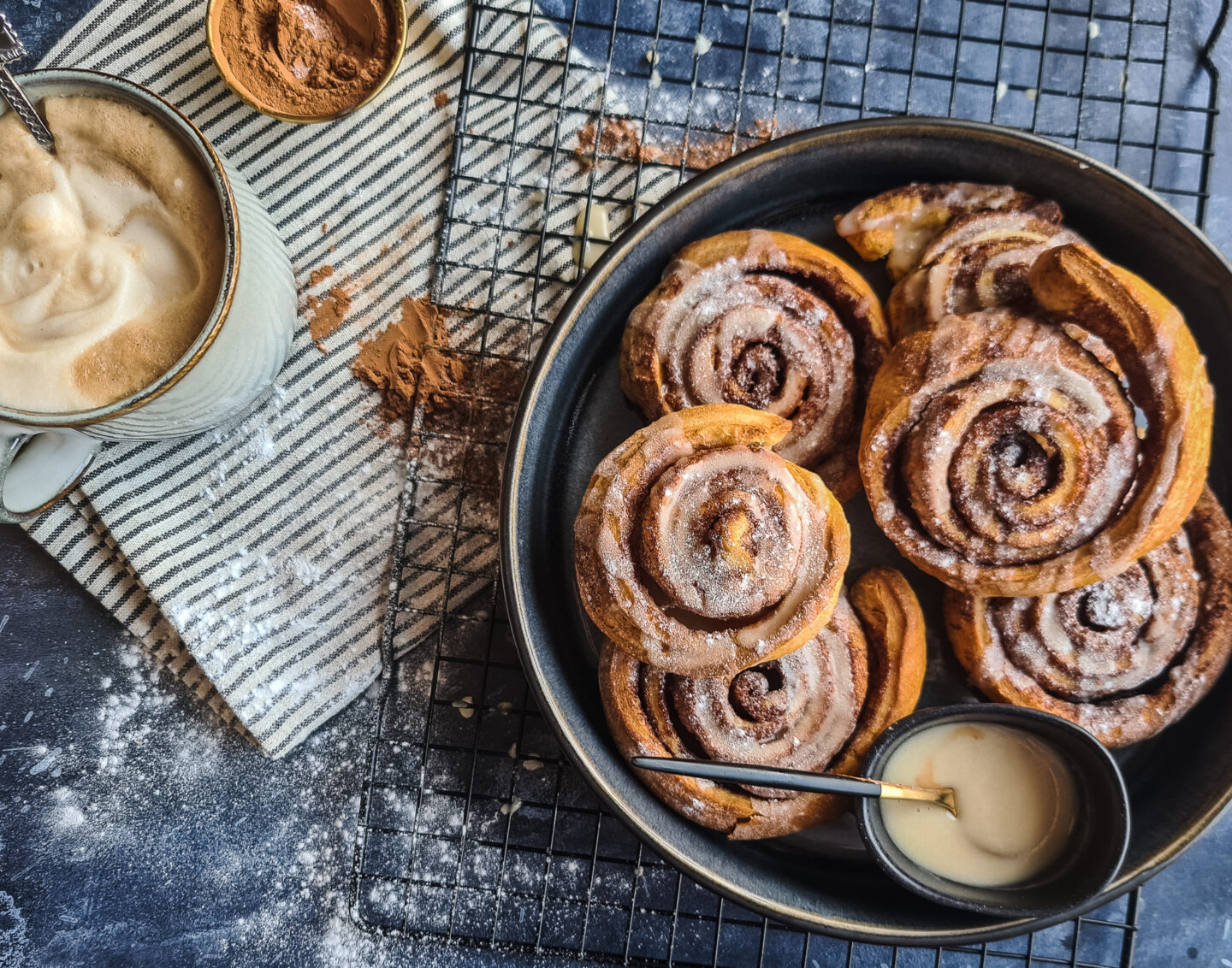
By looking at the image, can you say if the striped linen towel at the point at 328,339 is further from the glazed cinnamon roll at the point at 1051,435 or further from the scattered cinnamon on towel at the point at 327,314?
the glazed cinnamon roll at the point at 1051,435

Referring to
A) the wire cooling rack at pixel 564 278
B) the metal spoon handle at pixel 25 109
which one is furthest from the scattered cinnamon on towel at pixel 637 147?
the metal spoon handle at pixel 25 109

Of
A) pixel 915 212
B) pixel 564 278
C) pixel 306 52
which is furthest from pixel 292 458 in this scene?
pixel 915 212

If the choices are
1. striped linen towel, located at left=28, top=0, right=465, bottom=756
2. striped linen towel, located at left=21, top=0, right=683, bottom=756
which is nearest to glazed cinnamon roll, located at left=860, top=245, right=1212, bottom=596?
striped linen towel, located at left=21, top=0, right=683, bottom=756

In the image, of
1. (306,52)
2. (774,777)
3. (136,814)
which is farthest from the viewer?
(136,814)

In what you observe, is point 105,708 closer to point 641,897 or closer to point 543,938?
point 543,938

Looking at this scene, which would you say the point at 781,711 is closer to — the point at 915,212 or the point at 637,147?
the point at 915,212

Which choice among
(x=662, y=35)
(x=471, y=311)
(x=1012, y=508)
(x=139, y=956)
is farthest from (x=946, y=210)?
(x=139, y=956)

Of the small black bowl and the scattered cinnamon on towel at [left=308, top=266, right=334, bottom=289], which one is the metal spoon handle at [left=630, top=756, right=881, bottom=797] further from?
the scattered cinnamon on towel at [left=308, top=266, right=334, bottom=289]
